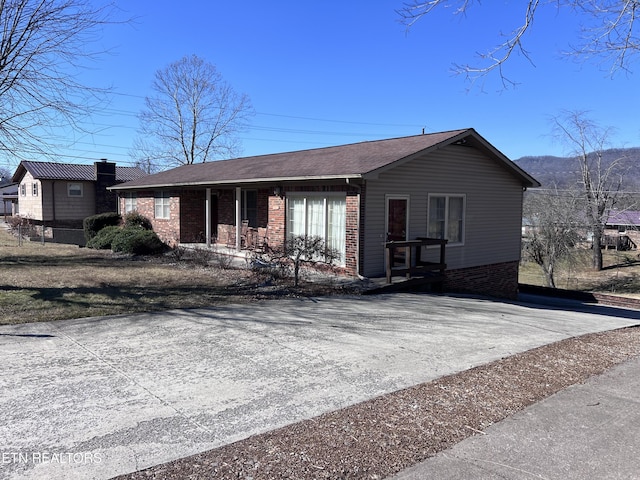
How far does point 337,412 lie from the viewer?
4.30 metres

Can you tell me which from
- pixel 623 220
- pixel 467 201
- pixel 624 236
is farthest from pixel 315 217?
pixel 624 236

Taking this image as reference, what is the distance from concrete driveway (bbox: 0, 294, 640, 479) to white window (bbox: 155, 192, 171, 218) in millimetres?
12760

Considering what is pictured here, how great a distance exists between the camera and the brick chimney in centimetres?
3216

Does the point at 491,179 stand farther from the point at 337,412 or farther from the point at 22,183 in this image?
the point at 22,183

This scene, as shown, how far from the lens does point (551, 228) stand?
29062mm

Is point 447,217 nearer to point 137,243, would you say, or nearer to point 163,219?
point 137,243

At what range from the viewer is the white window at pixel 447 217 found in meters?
14.2

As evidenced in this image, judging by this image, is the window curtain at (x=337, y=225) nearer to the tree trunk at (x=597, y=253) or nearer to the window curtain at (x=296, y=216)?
the window curtain at (x=296, y=216)

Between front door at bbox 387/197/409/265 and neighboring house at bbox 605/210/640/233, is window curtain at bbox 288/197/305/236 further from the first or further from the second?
A: neighboring house at bbox 605/210/640/233

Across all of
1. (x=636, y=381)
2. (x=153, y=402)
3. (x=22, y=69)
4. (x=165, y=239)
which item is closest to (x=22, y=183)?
(x=165, y=239)

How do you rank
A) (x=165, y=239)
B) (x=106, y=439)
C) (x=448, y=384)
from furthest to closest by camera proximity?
1. (x=165, y=239)
2. (x=448, y=384)
3. (x=106, y=439)

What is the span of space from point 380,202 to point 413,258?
226 cm

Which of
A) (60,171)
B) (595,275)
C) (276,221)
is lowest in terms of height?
(595,275)

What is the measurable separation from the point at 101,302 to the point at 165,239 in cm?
1180
